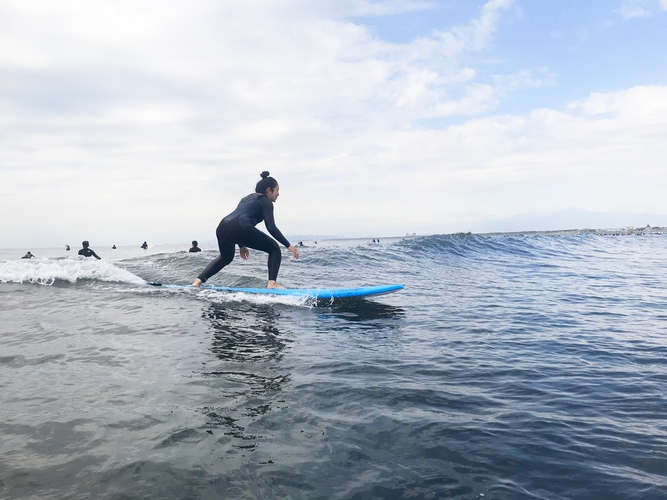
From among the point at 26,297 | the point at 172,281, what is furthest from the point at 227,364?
the point at 172,281

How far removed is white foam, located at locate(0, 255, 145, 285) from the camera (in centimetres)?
1265

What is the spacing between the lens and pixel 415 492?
2.39 meters

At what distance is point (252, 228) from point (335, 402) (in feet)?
20.5

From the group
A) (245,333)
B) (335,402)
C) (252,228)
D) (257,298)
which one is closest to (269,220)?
(252,228)

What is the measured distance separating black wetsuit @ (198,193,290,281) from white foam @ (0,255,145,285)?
4.43m

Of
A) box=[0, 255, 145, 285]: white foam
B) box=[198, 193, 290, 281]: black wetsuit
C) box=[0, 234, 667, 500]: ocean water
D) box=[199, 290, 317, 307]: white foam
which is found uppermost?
box=[198, 193, 290, 281]: black wetsuit

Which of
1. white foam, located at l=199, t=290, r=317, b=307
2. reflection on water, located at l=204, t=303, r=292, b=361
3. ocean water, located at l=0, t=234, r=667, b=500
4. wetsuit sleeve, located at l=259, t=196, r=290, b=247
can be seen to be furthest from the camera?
wetsuit sleeve, located at l=259, t=196, r=290, b=247

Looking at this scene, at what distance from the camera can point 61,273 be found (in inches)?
505

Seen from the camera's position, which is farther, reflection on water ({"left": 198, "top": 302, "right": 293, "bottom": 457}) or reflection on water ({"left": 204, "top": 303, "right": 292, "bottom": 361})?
reflection on water ({"left": 204, "top": 303, "right": 292, "bottom": 361})

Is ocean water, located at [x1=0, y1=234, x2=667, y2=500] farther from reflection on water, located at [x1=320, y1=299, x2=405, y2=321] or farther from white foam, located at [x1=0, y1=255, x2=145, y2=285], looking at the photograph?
white foam, located at [x1=0, y1=255, x2=145, y2=285]

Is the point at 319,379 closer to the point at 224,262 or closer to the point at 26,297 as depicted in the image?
the point at 224,262

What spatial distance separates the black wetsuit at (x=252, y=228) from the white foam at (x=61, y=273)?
4432 mm

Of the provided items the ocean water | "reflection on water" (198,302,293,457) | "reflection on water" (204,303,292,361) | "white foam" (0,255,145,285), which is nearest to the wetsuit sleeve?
"reflection on water" (204,303,292,361)

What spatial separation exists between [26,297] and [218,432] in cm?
967
